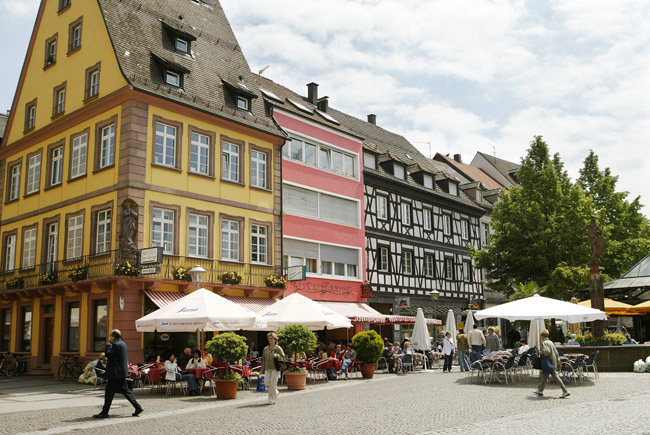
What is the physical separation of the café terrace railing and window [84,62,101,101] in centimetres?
623

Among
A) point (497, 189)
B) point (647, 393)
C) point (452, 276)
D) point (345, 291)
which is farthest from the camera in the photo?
point (497, 189)

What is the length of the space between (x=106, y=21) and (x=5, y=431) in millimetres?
17334

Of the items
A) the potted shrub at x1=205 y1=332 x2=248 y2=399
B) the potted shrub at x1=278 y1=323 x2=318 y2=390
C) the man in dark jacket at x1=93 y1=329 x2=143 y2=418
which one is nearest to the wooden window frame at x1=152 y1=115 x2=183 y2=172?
the potted shrub at x1=278 y1=323 x2=318 y2=390

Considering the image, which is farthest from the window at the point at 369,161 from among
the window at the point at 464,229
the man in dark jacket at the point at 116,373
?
the man in dark jacket at the point at 116,373

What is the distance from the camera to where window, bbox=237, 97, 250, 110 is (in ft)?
90.3

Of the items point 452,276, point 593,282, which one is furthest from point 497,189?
point 593,282

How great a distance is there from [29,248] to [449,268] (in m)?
23.7

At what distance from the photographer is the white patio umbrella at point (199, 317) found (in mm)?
17358

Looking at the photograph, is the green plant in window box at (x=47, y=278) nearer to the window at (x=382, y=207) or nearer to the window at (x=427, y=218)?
the window at (x=382, y=207)

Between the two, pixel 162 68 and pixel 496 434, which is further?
pixel 162 68

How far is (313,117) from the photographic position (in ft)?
103

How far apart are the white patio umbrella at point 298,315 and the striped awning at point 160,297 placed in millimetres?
3595

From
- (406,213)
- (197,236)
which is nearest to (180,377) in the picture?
(197,236)

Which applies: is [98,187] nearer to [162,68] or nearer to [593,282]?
[162,68]
